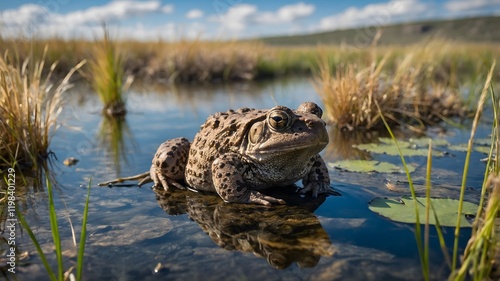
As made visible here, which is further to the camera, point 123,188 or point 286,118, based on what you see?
point 123,188

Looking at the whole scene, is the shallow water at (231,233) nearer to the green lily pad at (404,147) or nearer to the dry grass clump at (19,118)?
the green lily pad at (404,147)

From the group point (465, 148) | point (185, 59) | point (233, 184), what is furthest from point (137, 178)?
point (185, 59)

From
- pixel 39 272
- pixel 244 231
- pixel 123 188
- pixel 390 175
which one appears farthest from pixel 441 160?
pixel 39 272

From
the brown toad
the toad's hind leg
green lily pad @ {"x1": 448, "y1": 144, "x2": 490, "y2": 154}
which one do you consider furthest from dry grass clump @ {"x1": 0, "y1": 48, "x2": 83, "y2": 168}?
green lily pad @ {"x1": 448, "y1": 144, "x2": 490, "y2": 154}

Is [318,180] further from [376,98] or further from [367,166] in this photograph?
[376,98]

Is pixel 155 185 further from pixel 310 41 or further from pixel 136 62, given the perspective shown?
pixel 310 41

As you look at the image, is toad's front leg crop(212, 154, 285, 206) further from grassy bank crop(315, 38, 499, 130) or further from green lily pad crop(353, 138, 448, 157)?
grassy bank crop(315, 38, 499, 130)

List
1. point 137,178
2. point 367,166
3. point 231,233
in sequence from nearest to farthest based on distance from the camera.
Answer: point 231,233 < point 137,178 < point 367,166
